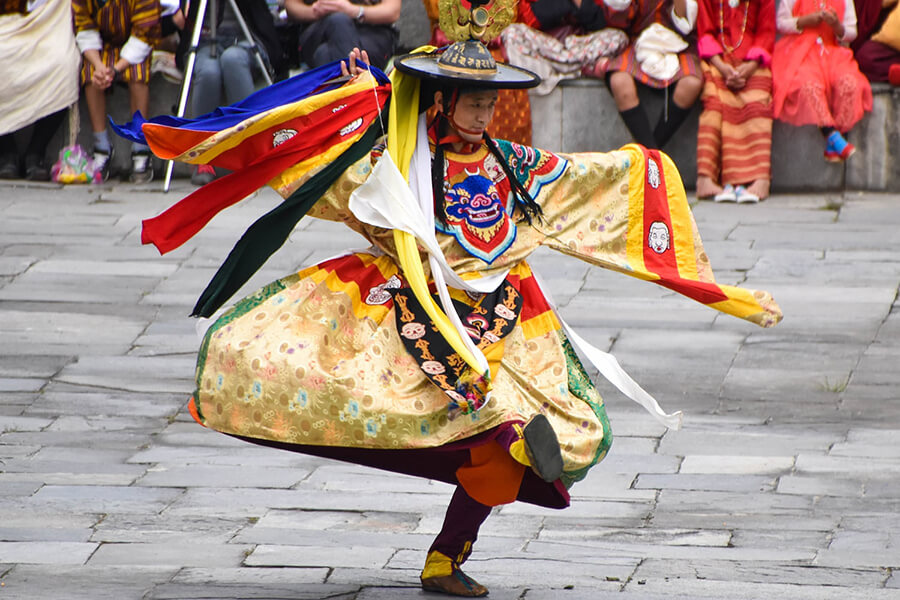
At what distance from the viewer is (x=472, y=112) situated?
14.0ft

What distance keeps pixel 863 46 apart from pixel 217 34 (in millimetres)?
4319

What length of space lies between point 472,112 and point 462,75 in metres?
0.13

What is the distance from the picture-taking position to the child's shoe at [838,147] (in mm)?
10086

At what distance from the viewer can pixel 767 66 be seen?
33.0ft

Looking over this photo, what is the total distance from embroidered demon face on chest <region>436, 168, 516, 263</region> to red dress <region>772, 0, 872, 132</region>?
6.01 metres

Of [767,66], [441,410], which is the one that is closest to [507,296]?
[441,410]

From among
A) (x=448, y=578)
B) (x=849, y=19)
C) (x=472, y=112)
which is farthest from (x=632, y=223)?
(x=849, y=19)

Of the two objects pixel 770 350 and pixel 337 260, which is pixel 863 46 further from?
pixel 337 260

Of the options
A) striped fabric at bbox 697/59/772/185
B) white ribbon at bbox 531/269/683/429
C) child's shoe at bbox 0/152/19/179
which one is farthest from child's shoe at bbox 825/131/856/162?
white ribbon at bbox 531/269/683/429

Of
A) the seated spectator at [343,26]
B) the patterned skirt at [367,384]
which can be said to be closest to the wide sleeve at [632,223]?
the patterned skirt at [367,384]

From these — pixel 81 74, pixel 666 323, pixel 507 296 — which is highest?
pixel 507 296

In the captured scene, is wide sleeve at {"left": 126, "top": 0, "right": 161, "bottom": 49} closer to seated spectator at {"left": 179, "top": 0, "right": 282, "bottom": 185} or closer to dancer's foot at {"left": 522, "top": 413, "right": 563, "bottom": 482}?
seated spectator at {"left": 179, "top": 0, "right": 282, "bottom": 185}

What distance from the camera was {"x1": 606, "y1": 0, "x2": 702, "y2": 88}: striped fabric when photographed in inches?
402

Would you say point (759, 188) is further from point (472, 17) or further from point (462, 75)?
point (462, 75)
